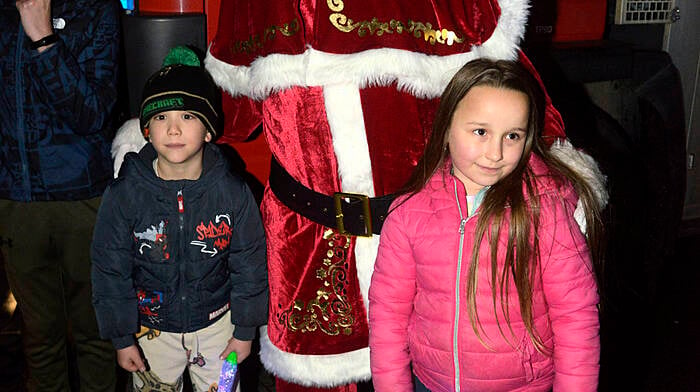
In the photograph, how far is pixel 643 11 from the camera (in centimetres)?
324

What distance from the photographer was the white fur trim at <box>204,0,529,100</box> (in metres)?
1.37

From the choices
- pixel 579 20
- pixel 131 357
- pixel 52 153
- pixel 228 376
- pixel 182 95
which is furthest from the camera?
pixel 579 20

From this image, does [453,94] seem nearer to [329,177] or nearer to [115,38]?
[329,177]

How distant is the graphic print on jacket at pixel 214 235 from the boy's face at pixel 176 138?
0.13m

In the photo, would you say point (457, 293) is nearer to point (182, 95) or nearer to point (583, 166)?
point (583, 166)

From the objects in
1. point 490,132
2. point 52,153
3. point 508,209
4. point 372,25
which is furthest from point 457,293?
point 52,153

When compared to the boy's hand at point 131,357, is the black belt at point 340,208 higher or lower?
higher

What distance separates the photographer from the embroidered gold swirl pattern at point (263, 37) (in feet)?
4.60

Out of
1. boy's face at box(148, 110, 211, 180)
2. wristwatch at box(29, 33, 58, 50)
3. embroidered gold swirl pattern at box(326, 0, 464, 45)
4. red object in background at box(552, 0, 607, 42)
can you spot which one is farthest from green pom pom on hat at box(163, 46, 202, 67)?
red object in background at box(552, 0, 607, 42)

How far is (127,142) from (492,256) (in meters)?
0.89

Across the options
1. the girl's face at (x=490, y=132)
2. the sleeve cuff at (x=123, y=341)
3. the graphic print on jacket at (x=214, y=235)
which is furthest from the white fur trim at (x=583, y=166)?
the sleeve cuff at (x=123, y=341)

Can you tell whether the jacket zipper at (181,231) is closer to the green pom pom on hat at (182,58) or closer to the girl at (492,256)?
the green pom pom on hat at (182,58)

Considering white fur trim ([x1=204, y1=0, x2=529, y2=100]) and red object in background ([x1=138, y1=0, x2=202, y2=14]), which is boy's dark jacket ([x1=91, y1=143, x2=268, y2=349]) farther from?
red object in background ([x1=138, y1=0, x2=202, y2=14])

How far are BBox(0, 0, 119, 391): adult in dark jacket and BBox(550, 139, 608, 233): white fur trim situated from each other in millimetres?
1042
